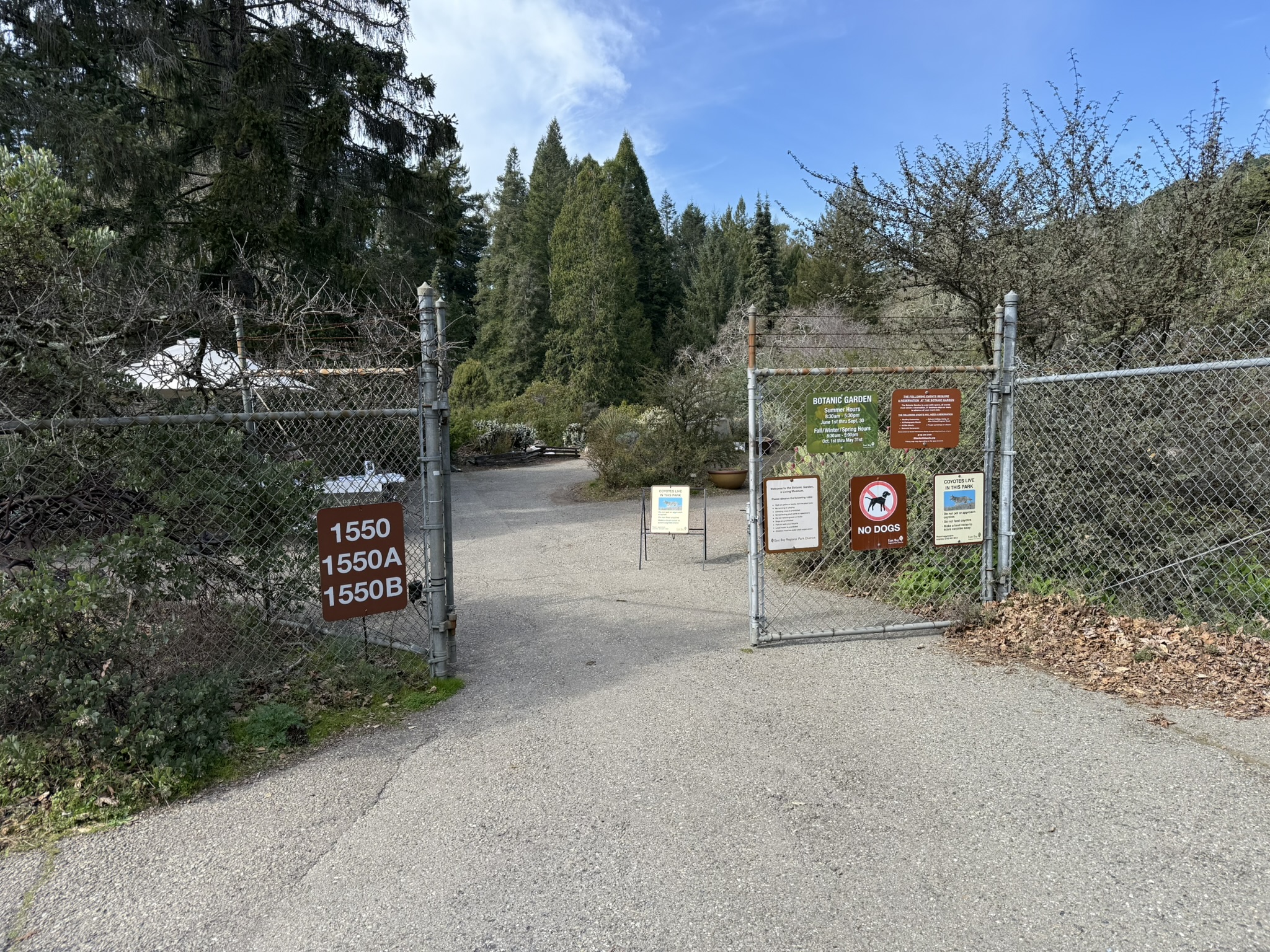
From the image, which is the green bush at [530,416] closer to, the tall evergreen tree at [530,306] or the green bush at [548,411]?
the green bush at [548,411]

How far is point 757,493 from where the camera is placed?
5.26 meters

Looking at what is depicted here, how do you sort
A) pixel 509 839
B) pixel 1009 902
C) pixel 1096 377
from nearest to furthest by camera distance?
1. pixel 1009 902
2. pixel 509 839
3. pixel 1096 377

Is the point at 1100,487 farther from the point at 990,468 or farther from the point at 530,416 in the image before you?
the point at 530,416

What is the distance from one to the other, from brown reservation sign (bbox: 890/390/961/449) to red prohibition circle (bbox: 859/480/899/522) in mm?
345

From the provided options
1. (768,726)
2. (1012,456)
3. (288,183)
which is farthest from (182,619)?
(288,183)

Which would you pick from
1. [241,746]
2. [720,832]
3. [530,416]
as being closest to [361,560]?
[241,746]

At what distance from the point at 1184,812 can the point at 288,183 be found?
1450 cm

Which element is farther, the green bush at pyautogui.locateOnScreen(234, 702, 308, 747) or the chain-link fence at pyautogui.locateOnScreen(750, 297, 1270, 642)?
the chain-link fence at pyautogui.locateOnScreen(750, 297, 1270, 642)

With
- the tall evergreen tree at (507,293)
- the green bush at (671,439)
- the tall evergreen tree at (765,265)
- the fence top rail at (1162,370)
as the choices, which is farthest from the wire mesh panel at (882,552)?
the tall evergreen tree at (765,265)

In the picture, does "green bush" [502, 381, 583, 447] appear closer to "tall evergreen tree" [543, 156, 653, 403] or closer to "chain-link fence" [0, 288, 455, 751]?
"tall evergreen tree" [543, 156, 653, 403]

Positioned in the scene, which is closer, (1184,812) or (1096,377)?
(1184,812)

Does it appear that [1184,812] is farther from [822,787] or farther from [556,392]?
[556,392]

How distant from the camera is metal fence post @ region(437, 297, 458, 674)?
4.68m

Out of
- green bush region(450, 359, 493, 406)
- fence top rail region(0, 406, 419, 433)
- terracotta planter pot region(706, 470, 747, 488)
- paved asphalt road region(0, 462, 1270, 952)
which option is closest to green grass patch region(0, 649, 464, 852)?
paved asphalt road region(0, 462, 1270, 952)
